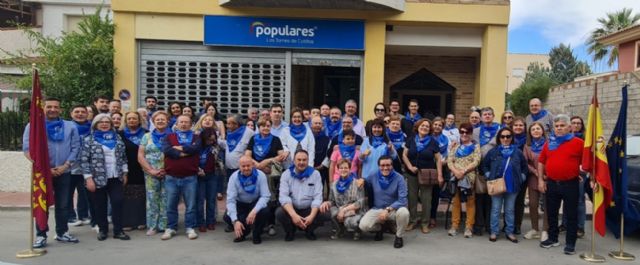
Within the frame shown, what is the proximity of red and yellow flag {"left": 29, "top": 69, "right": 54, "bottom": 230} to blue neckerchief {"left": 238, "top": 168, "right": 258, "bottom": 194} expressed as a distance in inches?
85.2

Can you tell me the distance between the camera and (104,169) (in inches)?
228

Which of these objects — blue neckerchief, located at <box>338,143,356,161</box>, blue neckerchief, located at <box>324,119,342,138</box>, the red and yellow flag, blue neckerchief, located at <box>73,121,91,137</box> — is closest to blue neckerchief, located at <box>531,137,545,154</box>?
blue neckerchief, located at <box>338,143,356,161</box>

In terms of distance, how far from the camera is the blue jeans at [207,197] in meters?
6.43

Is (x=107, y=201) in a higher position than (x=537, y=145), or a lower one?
lower

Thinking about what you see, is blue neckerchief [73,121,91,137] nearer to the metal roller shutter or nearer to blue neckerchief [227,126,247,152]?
blue neckerchief [227,126,247,152]

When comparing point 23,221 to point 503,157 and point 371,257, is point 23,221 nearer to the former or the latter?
point 371,257

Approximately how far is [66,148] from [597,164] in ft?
20.6

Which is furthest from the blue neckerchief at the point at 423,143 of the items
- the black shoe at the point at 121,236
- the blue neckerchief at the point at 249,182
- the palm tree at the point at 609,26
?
the palm tree at the point at 609,26

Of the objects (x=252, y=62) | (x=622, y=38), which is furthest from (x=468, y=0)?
(x=622, y=38)

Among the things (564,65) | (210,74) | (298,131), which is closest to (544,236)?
(298,131)

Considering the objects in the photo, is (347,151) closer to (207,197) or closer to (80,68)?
(207,197)

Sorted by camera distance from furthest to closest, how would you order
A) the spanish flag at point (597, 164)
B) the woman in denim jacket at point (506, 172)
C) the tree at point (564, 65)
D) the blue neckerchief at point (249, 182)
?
the tree at point (564, 65)
the woman in denim jacket at point (506, 172)
the blue neckerchief at point (249, 182)
the spanish flag at point (597, 164)

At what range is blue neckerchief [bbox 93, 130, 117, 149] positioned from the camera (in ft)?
19.2

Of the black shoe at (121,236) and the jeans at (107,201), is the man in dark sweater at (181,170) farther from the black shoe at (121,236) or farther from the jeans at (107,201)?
the jeans at (107,201)
